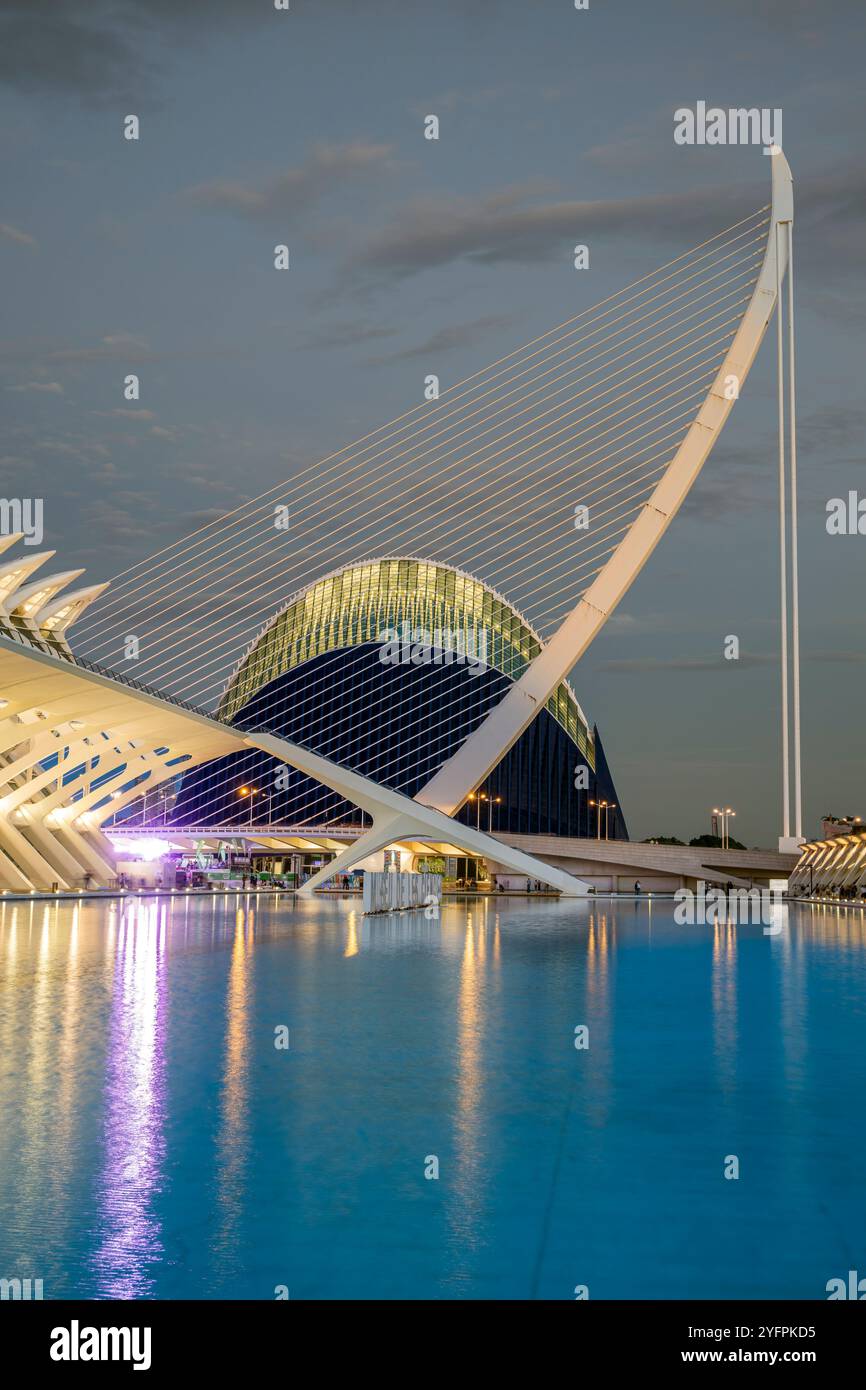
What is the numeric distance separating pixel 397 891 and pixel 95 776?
55.2ft

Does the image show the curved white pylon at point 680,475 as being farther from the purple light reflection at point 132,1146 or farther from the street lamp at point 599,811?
the street lamp at point 599,811

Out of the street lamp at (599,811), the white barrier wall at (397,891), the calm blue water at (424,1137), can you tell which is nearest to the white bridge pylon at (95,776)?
the white barrier wall at (397,891)

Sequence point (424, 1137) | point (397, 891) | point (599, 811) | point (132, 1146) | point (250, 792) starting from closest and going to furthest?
point (132, 1146)
point (424, 1137)
point (397, 891)
point (250, 792)
point (599, 811)

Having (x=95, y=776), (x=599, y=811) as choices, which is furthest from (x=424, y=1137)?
(x=599, y=811)

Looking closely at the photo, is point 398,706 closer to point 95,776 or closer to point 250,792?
point 250,792

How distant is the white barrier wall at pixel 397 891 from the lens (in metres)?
29.3

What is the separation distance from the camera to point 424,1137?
19.0ft

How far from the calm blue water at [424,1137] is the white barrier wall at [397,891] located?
1671 cm

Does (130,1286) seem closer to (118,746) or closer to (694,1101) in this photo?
(694,1101)

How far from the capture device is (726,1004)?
1135 centimetres
